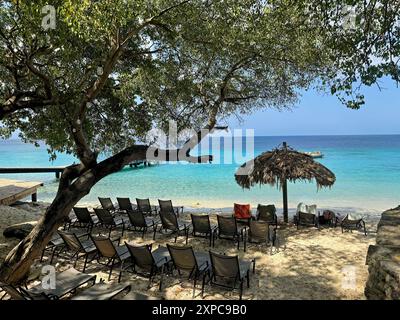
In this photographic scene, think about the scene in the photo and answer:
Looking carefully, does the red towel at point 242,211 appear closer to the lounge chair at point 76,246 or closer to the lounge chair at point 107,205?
the lounge chair at point 76,246

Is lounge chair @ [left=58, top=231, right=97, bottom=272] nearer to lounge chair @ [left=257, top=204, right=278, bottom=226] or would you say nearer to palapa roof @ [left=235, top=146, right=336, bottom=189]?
lounge chair @ [left=257, top=204, right=278, bottom=226]

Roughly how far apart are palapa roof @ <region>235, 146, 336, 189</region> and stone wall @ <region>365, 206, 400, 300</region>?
655 cm

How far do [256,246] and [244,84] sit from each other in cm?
496

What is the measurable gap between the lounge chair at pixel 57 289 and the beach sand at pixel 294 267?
0.93 m

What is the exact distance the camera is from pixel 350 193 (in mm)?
22656

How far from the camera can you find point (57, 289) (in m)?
5.57

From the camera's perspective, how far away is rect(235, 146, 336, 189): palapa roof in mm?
11086

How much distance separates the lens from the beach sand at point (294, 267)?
6.07 meters

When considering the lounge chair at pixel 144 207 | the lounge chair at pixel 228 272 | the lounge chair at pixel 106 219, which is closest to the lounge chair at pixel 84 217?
the lounge chair at pixel 106 219

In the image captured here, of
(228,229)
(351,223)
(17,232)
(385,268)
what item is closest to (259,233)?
(228,229)

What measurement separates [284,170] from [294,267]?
438 cm
